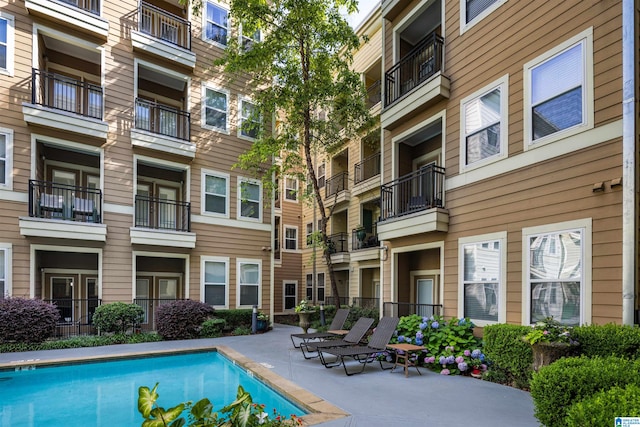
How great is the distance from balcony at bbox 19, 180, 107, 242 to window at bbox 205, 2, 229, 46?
703cm

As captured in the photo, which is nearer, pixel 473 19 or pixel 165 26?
pixel 473 19

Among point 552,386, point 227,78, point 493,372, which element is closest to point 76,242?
point 227,78

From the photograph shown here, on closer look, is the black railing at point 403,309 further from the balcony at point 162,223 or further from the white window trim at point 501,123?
the balcony at point 162,223

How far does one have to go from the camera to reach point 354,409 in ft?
16.2

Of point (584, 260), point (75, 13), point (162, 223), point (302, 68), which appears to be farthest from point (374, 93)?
point (584, 260)

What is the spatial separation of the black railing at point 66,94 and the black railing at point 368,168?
964 cm

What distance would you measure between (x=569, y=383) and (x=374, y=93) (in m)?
14.1

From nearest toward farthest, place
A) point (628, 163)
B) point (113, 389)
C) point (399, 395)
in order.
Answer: point (628, 163) < point (399, 395) < point (113, 389)

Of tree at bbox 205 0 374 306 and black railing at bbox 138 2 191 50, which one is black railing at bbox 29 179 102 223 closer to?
tree at bbox 205 0 374 306

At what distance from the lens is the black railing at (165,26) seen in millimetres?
12867

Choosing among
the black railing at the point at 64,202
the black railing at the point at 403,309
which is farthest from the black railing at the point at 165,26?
the black railing at the point at 403,309

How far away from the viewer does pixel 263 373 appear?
6926mm

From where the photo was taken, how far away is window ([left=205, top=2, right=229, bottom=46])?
14.1 m

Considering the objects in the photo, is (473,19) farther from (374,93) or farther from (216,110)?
(216,110)
